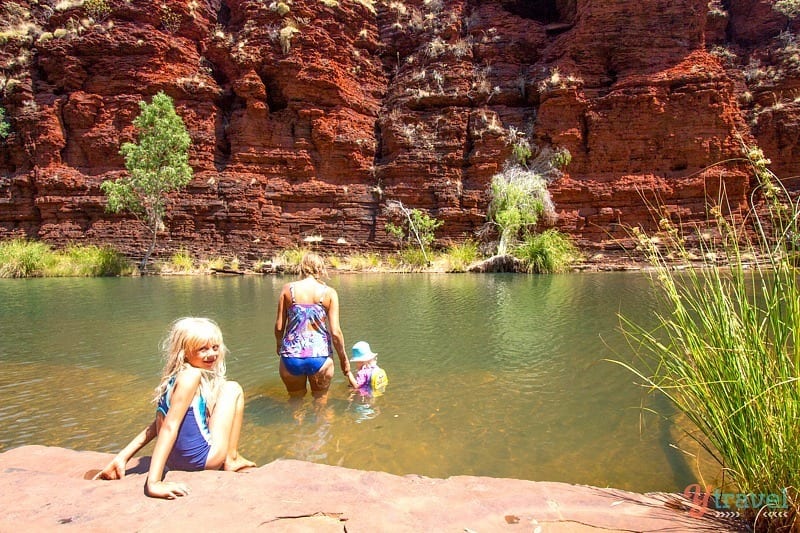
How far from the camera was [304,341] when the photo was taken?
14.1ft

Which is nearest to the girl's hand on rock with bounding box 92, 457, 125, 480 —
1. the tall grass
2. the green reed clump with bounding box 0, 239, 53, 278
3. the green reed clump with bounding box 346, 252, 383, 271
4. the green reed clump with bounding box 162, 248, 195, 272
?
the green reed clump with bounding box 346, 252, 383, 271

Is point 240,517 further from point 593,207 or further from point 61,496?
point 593,207

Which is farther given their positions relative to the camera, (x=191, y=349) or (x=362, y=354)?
(x=362, y=354)

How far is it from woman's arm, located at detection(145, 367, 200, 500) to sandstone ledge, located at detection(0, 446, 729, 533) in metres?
0.06

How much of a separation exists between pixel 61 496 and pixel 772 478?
2.92m

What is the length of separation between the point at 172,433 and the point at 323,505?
2.95ft

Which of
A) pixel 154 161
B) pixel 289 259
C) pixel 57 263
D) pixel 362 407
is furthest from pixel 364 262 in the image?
pixel 362 407

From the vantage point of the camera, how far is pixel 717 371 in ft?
6.78

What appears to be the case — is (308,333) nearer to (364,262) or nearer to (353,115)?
(364,262)

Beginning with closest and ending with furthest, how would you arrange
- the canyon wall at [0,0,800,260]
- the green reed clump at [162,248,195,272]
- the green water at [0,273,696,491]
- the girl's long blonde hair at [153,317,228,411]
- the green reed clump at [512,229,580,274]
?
the girl's long blonde hair at [153,317,228,411], the green water at [0,273,696,491], the green reed clump at [512,229,580,274], the green reed clump at [162,248,195,272], the canyon wall at [0,0,800,260]

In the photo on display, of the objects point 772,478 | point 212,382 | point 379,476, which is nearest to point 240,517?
point 379,476

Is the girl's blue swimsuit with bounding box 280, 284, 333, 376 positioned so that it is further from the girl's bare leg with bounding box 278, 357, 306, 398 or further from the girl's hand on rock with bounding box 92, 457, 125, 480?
the girl's hand on rock with bounding box 92, 457, 125, 480

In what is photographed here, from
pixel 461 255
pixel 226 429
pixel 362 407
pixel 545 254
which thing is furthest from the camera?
pixel 461 255

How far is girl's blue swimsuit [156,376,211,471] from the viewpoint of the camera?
233 cm
